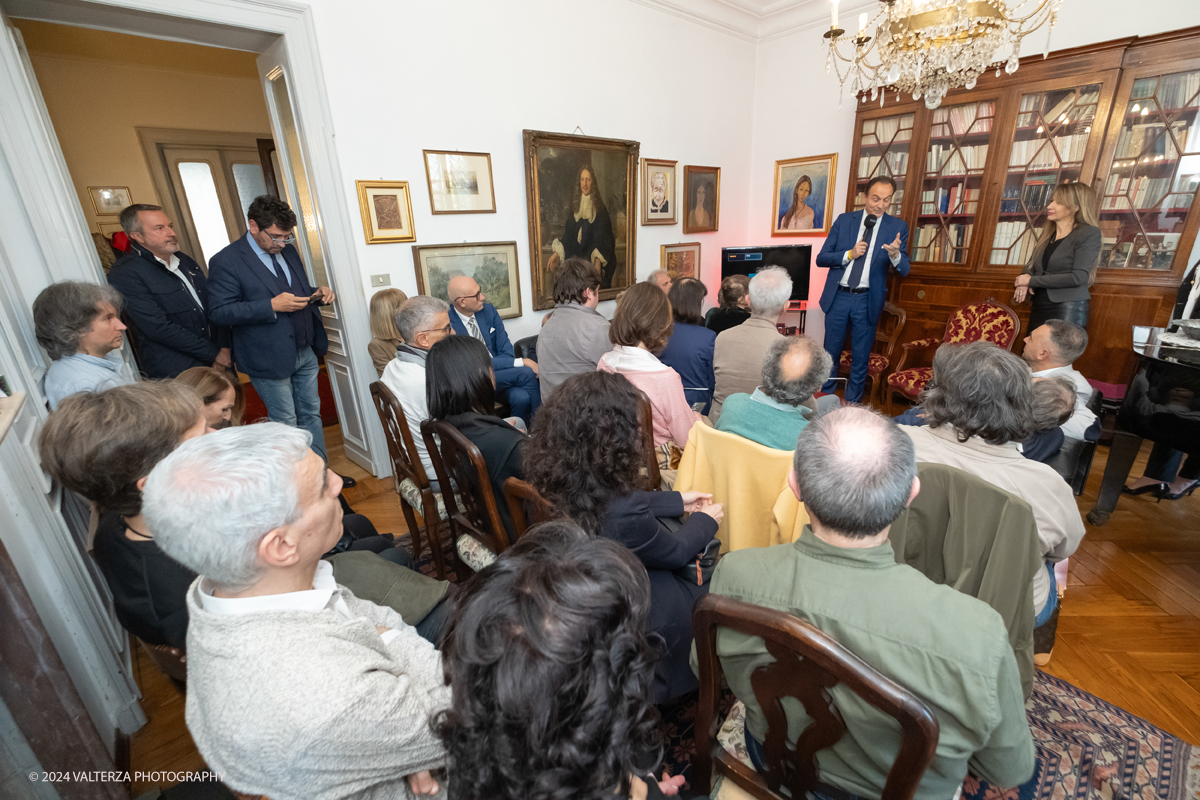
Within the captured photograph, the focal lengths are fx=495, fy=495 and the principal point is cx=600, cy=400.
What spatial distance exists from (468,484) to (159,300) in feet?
7.66

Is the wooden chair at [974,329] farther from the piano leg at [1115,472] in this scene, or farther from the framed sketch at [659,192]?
the framed sketch at [659,192]

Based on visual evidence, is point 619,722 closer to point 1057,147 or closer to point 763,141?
point 1057,147

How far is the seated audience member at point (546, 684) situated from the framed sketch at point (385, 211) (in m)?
3.00

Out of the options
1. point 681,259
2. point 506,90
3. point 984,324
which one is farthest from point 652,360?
point 681,259

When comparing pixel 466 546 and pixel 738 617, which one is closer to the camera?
pixel 738 617

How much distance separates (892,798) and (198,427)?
66.4 inches

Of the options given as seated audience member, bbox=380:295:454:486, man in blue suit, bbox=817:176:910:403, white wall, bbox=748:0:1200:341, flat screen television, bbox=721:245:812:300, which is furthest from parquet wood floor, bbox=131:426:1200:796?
white wall, bbox=748:0:1200:341

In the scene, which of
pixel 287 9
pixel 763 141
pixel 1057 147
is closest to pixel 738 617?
pixel 287 9

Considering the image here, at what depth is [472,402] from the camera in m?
1.77

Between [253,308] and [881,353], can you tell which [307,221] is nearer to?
[253,308]

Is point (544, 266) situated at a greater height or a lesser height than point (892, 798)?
greater

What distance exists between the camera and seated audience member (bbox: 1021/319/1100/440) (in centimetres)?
205

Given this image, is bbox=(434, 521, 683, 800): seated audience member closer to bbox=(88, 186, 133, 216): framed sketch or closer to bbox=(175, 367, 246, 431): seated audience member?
bbox=(175, 367, 246, 431): seated audience member

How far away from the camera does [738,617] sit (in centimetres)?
78
